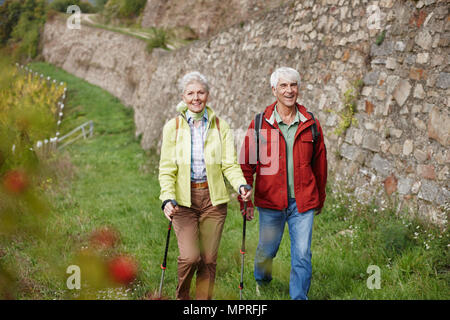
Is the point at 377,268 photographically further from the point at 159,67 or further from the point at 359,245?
the point at 159,67

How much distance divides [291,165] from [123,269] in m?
2.22

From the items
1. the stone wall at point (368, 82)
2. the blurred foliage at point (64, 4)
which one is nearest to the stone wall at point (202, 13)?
the blurred foliage at point (64, 4)

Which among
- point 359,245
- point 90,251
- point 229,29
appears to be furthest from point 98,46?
point 359,245

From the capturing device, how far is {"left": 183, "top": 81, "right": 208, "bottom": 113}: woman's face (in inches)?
124

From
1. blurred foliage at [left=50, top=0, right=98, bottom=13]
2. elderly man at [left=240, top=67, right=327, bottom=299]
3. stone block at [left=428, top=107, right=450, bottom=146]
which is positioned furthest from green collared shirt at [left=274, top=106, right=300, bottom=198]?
blurred foliage at [left=50, top=0, right=98, bottom=13]

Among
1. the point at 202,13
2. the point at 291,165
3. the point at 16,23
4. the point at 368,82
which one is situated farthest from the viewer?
the point at 202,13

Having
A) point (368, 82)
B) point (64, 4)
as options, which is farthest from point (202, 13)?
point (368, 82)

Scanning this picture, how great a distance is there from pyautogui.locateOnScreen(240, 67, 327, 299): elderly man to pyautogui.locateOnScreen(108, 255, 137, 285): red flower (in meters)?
1.58

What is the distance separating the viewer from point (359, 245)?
425cm

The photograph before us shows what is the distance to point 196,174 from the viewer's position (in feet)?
10.6

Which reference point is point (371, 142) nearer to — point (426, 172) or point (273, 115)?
point (426, 172)

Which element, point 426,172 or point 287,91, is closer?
point 287,91

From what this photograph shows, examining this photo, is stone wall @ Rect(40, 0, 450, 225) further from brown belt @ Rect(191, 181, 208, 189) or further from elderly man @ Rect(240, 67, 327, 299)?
brown belt @ Rect(191, 181, 208, 189)

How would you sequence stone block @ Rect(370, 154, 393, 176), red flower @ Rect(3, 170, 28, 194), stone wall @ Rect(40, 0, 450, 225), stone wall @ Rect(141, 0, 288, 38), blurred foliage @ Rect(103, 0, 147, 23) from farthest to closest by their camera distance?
1. blurred foliage @ Rect(103, 0, 147, 23)
2. stone wall @ Rect(141, 0, 288, 38)
3. stone block @ Rect(370, 154, 393, 176)
4. stone wall @ Rect(40, 0, 450, 225)
5. red flower @ Rect(3, 170, 28, 194)
